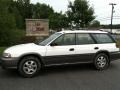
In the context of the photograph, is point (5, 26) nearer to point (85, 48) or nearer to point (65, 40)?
point (65, 40)

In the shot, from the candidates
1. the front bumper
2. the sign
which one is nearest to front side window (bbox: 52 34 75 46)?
the front bumper

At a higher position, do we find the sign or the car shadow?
the sign

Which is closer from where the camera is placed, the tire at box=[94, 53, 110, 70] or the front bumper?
the front bumper

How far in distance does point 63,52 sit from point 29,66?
4.26ft

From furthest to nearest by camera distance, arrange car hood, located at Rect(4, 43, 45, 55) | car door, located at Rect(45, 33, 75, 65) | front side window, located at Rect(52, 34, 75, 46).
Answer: front side window, located at Rect(52, 34, 75, 46), car door, located at Rect(45, 33, 75, 65), car hood, located at Rect(4, 43, 45, 55)

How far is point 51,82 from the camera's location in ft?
22.1

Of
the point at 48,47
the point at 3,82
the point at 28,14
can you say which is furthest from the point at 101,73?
Result: the point at 28,14

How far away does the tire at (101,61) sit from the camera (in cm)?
843

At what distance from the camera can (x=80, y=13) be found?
24656mm

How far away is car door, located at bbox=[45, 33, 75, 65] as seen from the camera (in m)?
7.62

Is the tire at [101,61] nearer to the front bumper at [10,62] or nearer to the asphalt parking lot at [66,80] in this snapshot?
the asphalt parking lot at [66,80]

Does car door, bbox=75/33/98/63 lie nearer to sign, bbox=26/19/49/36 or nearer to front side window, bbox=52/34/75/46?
front side window, bbox=52/34/75/46

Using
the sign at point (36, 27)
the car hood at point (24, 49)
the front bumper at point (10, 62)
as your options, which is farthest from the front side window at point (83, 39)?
the sign at point (36, 27)

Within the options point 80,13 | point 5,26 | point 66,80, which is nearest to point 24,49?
point 66,80
